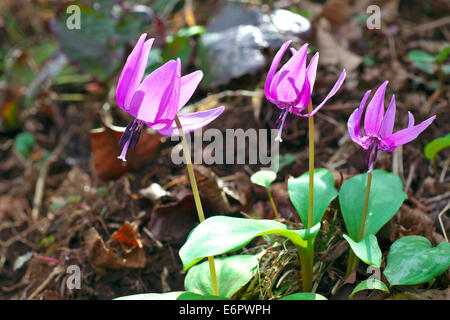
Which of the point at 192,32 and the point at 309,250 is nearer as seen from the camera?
the point at 309,250

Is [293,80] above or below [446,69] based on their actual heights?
above

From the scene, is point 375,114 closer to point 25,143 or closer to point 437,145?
point 437,145

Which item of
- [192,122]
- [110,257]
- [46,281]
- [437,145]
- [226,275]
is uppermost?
[192,122]

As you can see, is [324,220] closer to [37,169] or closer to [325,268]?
[325,268]

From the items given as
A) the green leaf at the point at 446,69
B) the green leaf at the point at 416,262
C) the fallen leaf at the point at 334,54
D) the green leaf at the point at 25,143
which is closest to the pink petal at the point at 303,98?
the green leaf at the point at 416,262

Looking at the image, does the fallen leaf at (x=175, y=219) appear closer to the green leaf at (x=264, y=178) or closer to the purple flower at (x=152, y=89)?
the green leaf at (x=264, y=178)

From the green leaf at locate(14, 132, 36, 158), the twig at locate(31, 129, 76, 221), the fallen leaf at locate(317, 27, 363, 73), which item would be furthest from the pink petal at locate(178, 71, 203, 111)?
the green leaf at locate(14, 132, 36, 158)

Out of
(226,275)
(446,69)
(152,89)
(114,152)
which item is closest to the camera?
(152,89)

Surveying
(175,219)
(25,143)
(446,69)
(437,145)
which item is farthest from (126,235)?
(446,69)
